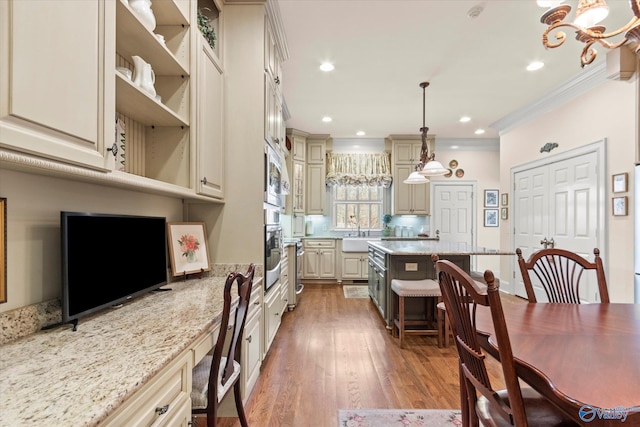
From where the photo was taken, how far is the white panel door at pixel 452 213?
6320mm

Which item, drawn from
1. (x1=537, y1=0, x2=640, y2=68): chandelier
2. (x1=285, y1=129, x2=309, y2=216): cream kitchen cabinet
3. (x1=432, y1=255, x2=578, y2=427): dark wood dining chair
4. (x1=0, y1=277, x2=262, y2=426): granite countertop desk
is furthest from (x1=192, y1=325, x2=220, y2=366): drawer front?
(x1=285, y1=129, x2=309, y2=216): cream kitchen cabinet

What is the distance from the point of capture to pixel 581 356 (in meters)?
0.97

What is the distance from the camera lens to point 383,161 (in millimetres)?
6258

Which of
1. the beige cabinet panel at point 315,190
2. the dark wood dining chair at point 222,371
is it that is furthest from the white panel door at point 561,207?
the dark wood dining chair at point 222,371

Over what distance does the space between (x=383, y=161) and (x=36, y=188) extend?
575 cm

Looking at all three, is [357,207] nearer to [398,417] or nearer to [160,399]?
[398,417]

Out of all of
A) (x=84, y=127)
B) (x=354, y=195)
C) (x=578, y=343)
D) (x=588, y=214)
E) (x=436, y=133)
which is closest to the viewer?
(x=84, y=127)

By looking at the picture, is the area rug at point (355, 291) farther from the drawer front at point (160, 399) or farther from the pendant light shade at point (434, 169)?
the drawer front at point (160, 399)

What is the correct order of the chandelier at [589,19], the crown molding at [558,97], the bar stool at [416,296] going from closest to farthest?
the chandelier at [589,19], the bar stool at [416,296], the crown molding at [558,97]

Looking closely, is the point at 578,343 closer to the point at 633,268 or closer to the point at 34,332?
the point at 34,332

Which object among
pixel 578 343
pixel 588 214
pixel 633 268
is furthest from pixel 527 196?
pixel 578 343

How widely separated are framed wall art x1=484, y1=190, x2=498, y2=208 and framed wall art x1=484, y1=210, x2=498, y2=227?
0.11 meters

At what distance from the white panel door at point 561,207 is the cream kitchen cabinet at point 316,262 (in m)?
3.12

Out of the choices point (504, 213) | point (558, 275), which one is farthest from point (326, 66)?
point (504, 213)
